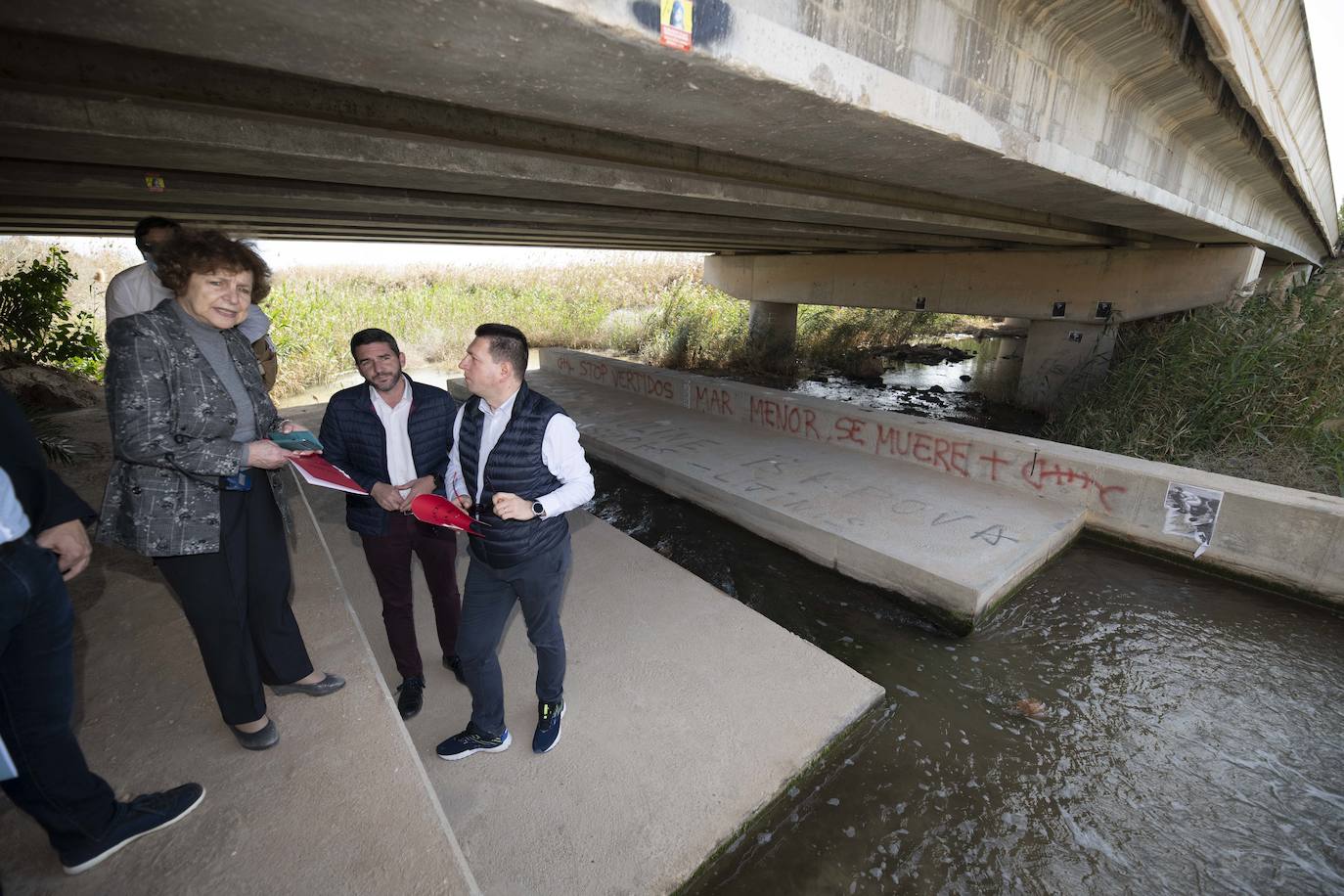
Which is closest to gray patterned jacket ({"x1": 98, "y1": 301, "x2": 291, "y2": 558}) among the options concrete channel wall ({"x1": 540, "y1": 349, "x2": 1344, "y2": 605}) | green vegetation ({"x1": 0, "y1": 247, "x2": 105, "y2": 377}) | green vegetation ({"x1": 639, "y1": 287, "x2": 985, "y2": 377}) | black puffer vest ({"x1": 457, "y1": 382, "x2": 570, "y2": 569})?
black puffer vest ({"x1": 457, "y1": 382, "x2": 570, "y2": 569})

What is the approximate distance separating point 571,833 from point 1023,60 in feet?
17.9

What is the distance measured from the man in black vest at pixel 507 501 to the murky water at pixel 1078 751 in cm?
131

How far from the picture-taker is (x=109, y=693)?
8.45 ft

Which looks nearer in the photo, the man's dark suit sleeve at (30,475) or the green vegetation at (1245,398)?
the man's dark suit sleeve at (30,475)

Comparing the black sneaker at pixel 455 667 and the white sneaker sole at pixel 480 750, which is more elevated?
the black sneaker at pixel 455 667

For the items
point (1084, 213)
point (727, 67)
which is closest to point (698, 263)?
point (1084, 213)

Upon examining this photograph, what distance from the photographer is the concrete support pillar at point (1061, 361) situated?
979cm

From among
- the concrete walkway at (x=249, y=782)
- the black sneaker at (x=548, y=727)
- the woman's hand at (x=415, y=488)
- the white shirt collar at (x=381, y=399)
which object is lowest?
the black sneaker at (x=548, y=727)

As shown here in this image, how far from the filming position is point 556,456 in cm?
247

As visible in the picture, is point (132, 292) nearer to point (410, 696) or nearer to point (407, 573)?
point (407, 573)

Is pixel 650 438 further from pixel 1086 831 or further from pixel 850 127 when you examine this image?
pixel 1086 831

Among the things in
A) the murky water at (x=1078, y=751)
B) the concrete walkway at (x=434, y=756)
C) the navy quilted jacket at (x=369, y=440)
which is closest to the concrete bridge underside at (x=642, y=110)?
the navy quilted jacket at (x=369, y=440)

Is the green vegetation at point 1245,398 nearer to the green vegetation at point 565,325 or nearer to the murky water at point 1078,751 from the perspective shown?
the murky water at point 1078,751

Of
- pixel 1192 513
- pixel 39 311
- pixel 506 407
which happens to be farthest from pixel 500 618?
pixel 39 311
